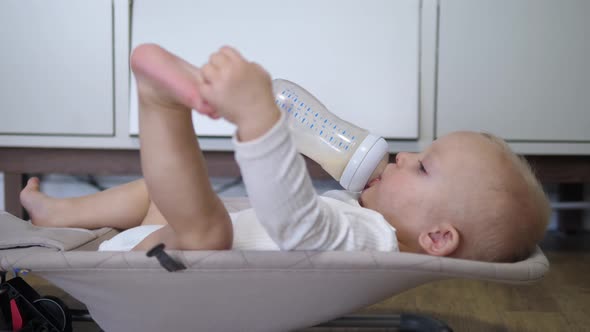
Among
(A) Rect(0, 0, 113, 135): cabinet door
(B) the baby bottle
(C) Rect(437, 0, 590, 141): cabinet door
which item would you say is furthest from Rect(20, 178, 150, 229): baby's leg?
(C) Rect(437, 0, 590, 141): cabinet door

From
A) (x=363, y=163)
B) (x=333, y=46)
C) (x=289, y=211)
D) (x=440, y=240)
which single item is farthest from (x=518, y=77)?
(x=289, y=211)

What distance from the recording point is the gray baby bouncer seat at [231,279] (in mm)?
581

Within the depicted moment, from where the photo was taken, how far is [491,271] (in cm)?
61

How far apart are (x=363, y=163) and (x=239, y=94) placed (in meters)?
0.41

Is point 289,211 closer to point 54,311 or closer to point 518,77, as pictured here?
point 54,311

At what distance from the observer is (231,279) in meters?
0.60

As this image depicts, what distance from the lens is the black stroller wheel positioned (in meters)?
0.77

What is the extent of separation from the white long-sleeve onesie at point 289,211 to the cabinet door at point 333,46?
0.64 meters

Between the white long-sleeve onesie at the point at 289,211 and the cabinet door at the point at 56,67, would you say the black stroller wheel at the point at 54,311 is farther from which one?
the cabinet door at the point at 56,67

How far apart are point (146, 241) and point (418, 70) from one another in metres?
0.83

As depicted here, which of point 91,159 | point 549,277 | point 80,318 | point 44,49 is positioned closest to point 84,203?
point 80,318

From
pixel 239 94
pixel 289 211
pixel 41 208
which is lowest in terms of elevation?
pixel 41 208

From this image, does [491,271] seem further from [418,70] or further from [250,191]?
[418,70]

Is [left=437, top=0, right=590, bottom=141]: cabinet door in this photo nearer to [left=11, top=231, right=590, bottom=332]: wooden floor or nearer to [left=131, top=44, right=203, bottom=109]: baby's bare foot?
[left=11, top=231, right=590, bottom=332]: wooden floor
